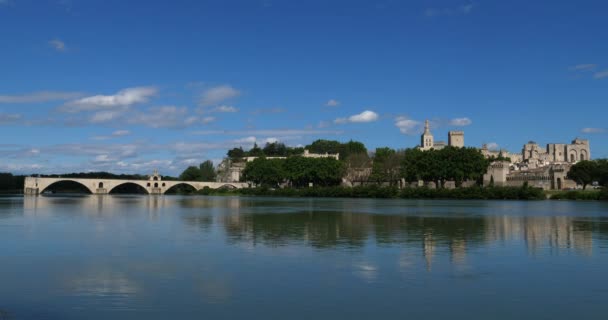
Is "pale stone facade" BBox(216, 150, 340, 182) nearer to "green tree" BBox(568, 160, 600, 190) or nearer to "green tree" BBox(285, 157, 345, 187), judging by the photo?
"green tree" BBox(285, 157, 345, 187)

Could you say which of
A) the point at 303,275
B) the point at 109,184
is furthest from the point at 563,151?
the point at 303,275

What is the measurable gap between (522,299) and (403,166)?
85282 mm

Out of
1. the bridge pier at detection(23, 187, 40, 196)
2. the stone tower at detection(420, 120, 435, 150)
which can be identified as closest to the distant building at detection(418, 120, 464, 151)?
the stone tower at detection(420, 120, 435, 150)

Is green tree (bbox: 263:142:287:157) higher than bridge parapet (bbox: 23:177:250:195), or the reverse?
green tree (bbox: 263:142:287:157)

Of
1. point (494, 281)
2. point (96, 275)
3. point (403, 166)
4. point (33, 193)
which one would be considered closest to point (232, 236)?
point (96, 275)

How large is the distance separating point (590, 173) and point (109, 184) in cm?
9071

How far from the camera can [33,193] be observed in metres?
114

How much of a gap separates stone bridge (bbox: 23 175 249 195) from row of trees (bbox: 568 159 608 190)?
2714 inches

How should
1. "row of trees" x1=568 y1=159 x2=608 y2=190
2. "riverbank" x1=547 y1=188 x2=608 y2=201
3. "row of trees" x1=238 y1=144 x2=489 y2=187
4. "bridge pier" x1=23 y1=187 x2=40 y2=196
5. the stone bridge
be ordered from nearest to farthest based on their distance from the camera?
"riverbank" x1=547 y1=188 x2=608 y2=201 → "row of trees" x1=238 y1=144 x2=489 y2=187 → "row of trees" x1=568 y1=159 x2=608 y2=190 → "bridge pier" x1=23 y1=187 x2=40 y2=196 → the stone bridge

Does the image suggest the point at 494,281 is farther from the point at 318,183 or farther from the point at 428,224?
the point at 318,183

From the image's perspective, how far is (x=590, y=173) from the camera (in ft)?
301

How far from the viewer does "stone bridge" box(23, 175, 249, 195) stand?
115688mm

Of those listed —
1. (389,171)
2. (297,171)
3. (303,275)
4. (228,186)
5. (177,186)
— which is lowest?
(303,275)

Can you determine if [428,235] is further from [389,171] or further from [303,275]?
[389,171]
